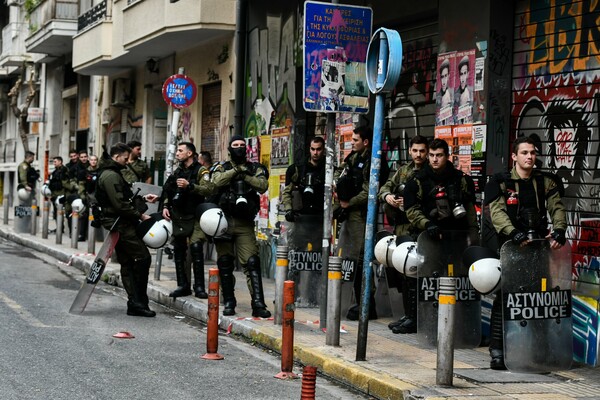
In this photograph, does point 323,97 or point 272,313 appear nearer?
point 323,97

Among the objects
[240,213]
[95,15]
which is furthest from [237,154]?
[95,15]

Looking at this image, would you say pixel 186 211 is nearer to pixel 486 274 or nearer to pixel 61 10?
pixel 486 274

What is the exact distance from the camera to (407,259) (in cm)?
987

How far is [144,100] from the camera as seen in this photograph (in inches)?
955

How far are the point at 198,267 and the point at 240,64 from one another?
575cm

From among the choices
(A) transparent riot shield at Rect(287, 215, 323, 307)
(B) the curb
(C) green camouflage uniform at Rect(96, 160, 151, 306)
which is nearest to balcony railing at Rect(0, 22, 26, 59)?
(B) the curb

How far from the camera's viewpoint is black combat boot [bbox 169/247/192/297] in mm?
13008

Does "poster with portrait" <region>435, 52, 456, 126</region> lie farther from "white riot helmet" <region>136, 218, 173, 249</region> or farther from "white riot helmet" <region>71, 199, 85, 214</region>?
"white riot helmet" <region>71, 199, 85, 214</region>

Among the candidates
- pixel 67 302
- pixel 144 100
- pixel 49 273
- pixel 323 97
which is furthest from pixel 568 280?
pixel 144 100

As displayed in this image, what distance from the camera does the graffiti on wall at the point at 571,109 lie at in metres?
9.25

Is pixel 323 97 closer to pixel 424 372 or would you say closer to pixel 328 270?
pixel 328 270

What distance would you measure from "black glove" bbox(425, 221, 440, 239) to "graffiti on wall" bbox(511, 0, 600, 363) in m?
1.15

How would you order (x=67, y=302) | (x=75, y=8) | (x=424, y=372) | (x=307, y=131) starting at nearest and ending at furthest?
(x=424, y=372), (x=67, y=302), (x=307, y=131), (x=75, y=8)

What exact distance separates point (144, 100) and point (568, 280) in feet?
55.3
